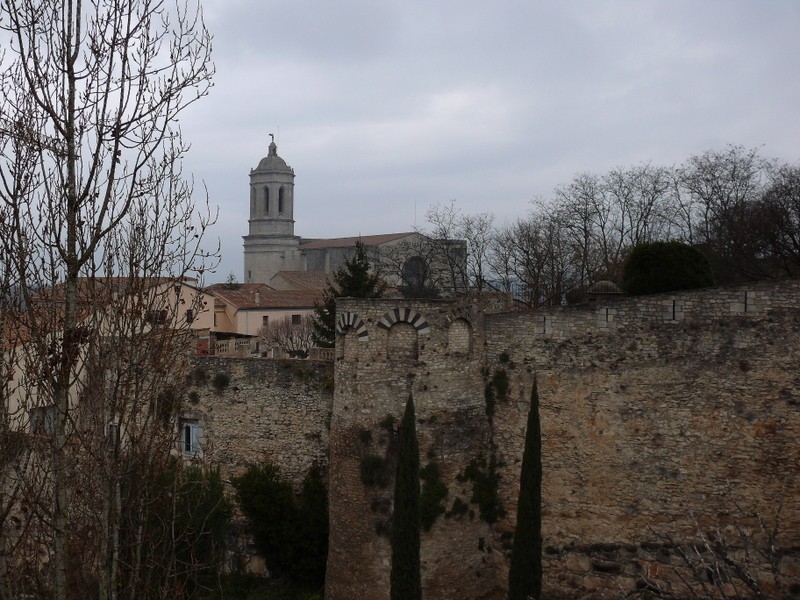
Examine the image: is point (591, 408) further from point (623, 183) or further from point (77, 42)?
point (623, 183)

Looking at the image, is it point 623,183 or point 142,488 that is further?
point 623,183

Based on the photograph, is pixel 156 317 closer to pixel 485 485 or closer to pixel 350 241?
pixel 485 485

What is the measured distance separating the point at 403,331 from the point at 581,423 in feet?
13.6

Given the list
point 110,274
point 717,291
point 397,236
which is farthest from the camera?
point 397,236

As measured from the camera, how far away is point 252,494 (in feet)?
64.1

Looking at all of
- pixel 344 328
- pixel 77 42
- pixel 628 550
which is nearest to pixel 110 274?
pixel 77 42

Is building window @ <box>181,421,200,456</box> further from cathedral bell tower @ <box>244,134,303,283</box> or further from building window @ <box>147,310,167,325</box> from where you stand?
cathedral bell tower @ <box>244,134,303,283</box>

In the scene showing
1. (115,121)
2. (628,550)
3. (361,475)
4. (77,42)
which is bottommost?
(628,550)

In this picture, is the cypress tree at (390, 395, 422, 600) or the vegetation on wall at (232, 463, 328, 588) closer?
the cypress tree at (390, 395, 422, 600)

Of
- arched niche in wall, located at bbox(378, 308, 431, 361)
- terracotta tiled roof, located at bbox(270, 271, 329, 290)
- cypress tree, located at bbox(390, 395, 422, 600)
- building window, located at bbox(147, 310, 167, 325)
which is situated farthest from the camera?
terracotta tiled roof, located at bbox(270, 271, 329, 290)

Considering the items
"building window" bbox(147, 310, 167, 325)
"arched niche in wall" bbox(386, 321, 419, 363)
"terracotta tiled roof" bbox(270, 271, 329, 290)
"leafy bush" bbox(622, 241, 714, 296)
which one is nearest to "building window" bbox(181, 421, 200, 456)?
"arched niche in wall" bbox(386, 321, 419, 363)

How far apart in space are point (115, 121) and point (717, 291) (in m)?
11.1

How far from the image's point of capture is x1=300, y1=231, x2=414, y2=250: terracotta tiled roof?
77188 mm

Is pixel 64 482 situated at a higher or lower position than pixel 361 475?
higher
